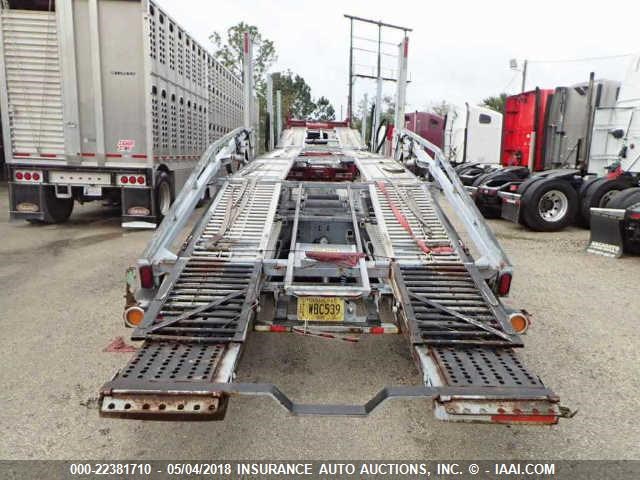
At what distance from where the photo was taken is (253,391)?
2197 mm

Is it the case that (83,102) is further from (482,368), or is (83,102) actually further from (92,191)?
(482,368)

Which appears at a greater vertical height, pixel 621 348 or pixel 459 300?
pixel 459 300

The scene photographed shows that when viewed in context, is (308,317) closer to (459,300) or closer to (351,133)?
(459,300)

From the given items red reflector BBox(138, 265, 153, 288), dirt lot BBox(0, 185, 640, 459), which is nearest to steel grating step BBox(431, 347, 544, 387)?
dirt lot BBox(0, 185, 640, 459)

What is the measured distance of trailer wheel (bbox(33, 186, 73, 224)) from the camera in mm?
8735

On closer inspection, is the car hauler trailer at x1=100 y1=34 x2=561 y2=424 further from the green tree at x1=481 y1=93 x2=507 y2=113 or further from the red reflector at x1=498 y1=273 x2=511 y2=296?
the green tree at x1=481 y1=93 x2=507 y2=113

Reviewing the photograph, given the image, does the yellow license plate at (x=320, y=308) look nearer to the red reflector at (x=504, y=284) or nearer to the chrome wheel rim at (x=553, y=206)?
the red reflector at (x=504, y=284)

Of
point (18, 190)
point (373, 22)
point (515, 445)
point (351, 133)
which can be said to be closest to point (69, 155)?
point (18, 190)

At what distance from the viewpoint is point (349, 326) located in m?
3.16

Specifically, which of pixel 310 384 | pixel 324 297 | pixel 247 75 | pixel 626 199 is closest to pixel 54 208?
pixel 247 75

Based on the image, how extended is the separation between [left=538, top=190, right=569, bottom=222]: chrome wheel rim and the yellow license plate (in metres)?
7.29

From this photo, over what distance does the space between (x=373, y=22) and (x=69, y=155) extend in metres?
7.29

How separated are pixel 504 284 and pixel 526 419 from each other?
57.2 inches

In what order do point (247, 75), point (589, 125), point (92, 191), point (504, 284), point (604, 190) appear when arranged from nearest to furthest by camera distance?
point (504, 284) < point (247, 75) < point (92, 191) < point (604, 190) < point (589, 125)
